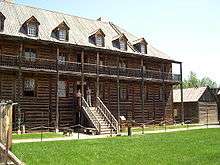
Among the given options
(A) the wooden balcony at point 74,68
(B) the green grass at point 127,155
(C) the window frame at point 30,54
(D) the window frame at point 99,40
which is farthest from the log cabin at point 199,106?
(B) the green grass at point 127,155

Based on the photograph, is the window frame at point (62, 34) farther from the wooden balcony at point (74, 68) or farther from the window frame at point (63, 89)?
the window frame at point (63, 89)

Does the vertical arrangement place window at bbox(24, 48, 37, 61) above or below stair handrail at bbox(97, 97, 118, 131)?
above

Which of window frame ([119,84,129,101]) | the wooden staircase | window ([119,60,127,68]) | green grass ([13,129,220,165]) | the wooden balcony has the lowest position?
green grass ([13,129,220,165])

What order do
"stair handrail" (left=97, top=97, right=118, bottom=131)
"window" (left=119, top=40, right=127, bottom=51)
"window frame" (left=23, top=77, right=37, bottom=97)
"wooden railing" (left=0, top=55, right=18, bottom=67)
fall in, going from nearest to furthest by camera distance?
"wooden railing" (left=0, top=55, right=18, bottom=67) < "stair handrail" (left=97, top=97, right=118, bottom=131) < "window frame" (left=23, top=77, right=37, bottom=97) < "window" (left=119, top=40, right=127, bottom=51)

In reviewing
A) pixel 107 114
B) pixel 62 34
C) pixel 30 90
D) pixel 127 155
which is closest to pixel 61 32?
pixel 62 34

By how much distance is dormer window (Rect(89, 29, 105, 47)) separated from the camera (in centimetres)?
3735

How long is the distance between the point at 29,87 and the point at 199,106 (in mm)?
27948

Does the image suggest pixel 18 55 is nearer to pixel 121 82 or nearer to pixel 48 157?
pixel 121 82

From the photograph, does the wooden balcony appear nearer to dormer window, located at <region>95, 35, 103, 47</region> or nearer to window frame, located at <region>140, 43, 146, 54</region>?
window frame, located at <region>140, 43, 146, 54</region>

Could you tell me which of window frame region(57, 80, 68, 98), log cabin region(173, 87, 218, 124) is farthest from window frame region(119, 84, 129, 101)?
log cabin region(173, 87, 218, 124)

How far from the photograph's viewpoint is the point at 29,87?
32781 mm

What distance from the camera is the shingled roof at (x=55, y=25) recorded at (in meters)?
33.0

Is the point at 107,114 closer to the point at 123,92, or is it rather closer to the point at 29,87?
the point at 123,92

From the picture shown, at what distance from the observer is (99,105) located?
34.9 metres
